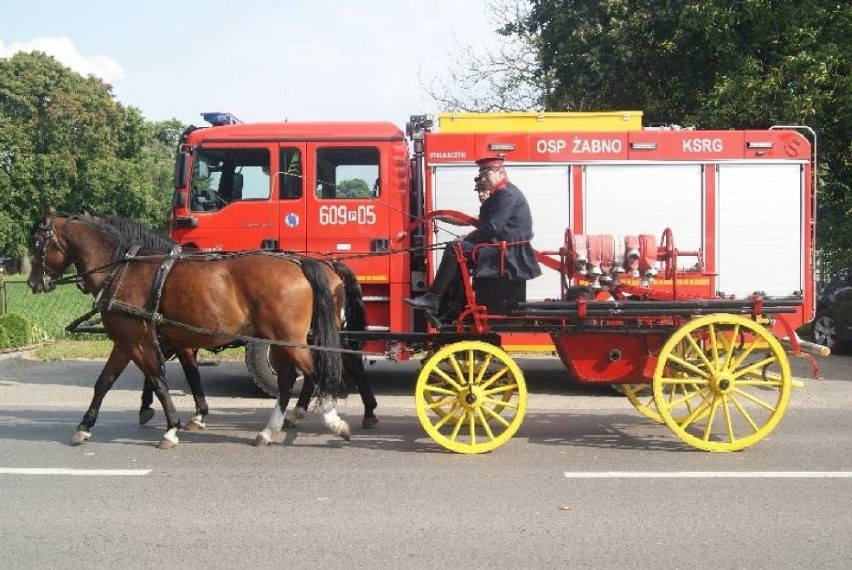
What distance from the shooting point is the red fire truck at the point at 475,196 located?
9625mm

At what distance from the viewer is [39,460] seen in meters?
6.66

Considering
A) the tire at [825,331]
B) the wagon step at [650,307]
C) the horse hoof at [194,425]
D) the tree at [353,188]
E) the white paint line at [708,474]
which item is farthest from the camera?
the tire at [825,331]

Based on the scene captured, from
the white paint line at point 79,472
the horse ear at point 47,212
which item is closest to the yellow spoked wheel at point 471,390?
→ the white paint line at point 79,472

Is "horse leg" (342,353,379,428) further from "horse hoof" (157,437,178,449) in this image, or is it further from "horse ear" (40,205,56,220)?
"horse ear" (40,205,56,220)

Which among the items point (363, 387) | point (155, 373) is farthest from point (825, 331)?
point (155, 373)

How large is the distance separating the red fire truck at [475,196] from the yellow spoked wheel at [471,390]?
257 cm

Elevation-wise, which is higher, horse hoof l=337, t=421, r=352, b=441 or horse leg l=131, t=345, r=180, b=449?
horse leg l=131, t=345, r=180, b=449

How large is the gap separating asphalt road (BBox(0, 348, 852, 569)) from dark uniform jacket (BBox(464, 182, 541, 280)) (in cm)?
143

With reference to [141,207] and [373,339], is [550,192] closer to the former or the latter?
[373,339]

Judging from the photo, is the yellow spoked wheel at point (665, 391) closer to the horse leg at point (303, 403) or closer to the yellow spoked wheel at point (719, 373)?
the yellow spoked wheel at point (719, 373)

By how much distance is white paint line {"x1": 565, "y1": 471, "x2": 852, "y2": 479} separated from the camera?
605cm

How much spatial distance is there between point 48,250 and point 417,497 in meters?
4.14

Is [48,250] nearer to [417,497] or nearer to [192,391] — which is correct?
[192,391]

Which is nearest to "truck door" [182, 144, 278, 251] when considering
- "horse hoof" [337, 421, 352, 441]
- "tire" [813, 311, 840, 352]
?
"horse hoof" [337, 421, 352, 441]
